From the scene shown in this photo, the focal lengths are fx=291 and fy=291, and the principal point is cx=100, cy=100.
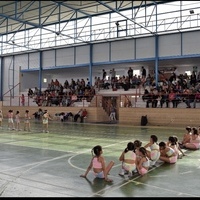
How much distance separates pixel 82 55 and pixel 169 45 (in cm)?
1071

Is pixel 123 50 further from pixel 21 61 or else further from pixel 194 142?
pixel 194 142

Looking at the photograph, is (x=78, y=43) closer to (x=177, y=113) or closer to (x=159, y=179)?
(x=177, y=113)

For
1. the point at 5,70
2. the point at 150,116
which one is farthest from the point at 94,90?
the point at 5,70

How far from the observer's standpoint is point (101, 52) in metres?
33.1

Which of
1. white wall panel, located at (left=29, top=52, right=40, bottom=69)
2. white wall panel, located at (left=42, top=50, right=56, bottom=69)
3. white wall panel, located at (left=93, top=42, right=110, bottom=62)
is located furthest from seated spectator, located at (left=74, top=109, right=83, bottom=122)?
white wall panel, located at (left=29, top=52, right=40, bottom=69)

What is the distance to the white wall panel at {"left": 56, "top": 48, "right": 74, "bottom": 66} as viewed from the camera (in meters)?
35.5

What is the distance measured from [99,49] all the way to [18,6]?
32.2ft

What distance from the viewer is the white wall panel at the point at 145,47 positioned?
29609 millimetres

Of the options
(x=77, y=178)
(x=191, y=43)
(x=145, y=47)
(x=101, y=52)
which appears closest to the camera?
(x=77, y=178)

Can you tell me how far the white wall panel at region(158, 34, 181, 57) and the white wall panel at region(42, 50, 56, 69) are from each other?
14411 mm

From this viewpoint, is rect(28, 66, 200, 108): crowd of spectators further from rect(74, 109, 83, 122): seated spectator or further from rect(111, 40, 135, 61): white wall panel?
rect(74, 109, 83, 122): seated spectator

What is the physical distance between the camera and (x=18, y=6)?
2859cm

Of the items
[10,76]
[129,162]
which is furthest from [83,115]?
[129,162]

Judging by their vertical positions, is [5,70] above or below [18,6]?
below
